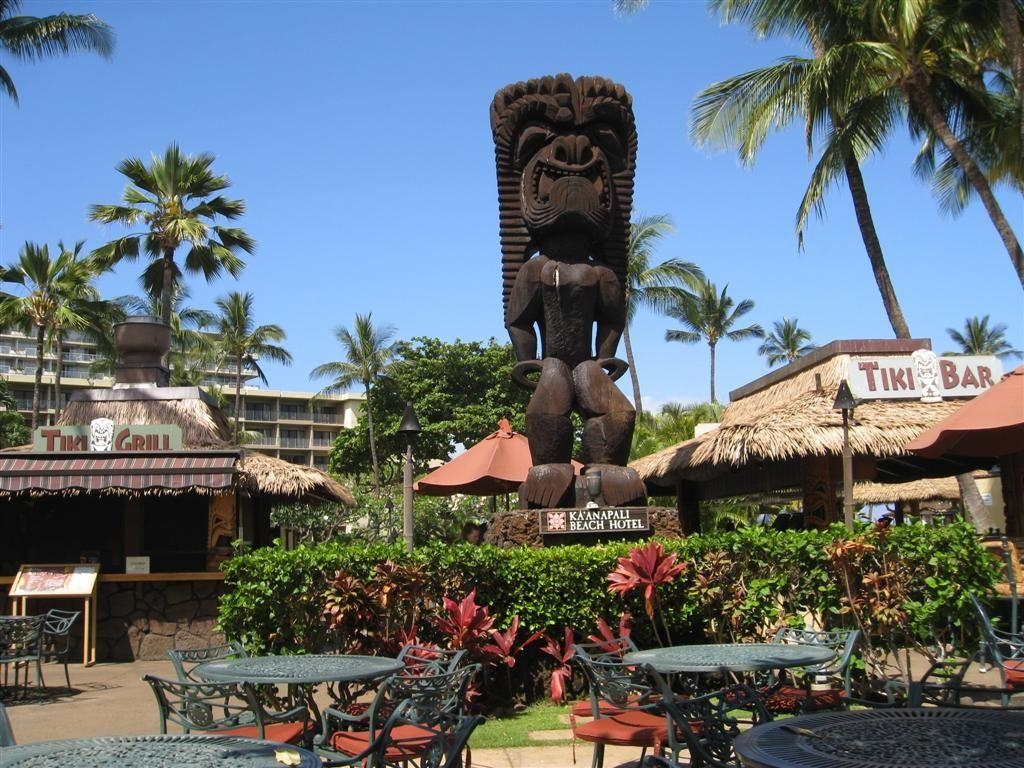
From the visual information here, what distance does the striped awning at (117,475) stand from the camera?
11977 mm

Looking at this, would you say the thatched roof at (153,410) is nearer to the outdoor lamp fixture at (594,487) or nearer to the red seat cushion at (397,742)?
the outdoor lamp fixture at (594,487)

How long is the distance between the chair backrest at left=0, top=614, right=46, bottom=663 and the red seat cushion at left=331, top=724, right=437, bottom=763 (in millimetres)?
5302

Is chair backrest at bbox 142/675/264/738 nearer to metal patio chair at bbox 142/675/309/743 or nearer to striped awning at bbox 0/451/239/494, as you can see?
metal patio chair at bbox 142/675/309/743

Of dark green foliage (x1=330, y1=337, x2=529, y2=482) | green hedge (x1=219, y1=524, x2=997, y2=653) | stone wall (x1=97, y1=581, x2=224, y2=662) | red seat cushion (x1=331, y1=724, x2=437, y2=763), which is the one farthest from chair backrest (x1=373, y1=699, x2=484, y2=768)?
dark green foliage (x1=330, y1=337, x2=529, y2=482)

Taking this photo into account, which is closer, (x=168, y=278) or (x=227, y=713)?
(x=227, y=713)

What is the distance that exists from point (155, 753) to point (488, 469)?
904 cm

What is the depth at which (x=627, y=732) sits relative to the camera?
4715 mm

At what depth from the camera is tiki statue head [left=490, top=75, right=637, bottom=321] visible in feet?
32.1

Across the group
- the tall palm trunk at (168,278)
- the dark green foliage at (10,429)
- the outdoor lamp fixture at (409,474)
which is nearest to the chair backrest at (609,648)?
the outdoor lamp fixture at (409,474)

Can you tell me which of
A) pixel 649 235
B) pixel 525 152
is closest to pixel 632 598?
pixel 525 152

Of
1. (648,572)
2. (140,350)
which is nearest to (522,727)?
(648,572)

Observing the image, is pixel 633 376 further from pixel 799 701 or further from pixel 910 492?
pixel 799 701

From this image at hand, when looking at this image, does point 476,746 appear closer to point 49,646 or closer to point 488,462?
point 488,462

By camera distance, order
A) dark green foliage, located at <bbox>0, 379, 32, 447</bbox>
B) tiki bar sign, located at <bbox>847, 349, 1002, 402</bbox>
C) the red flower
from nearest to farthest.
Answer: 1. the red flower
2. tiki bar sign, located at <bbox>847, 349, 1002, 402</bbox>
3. dark green foliage, located at <bbox>0, 379, 32, 447</bbox>
